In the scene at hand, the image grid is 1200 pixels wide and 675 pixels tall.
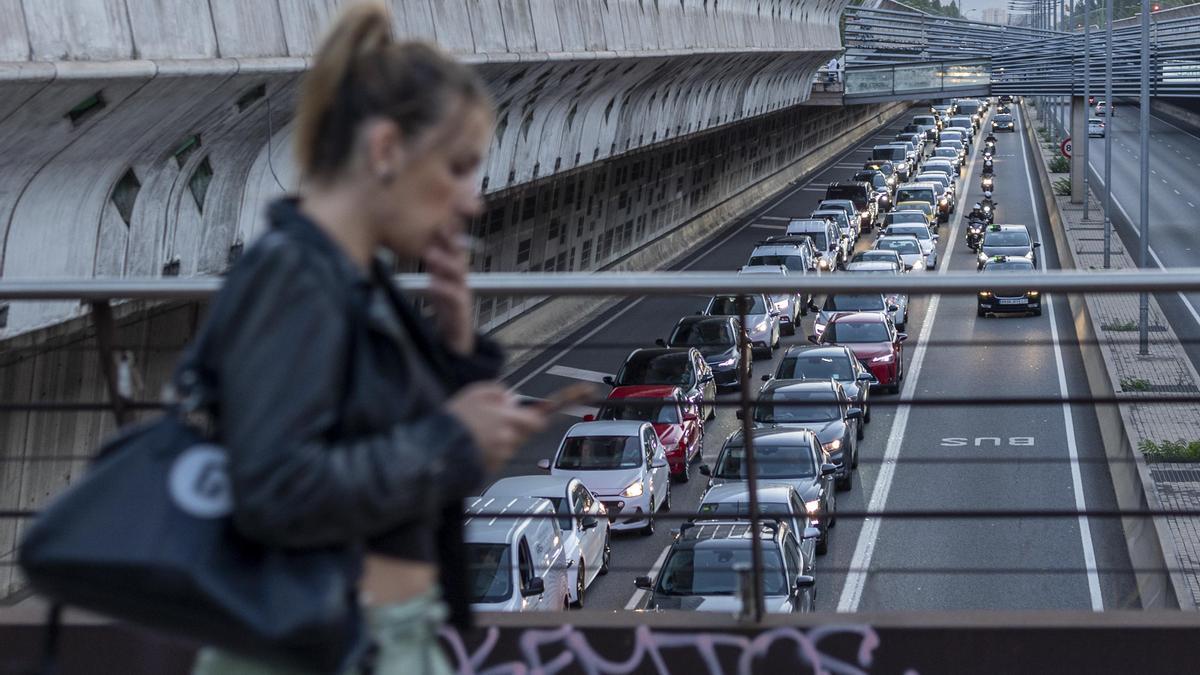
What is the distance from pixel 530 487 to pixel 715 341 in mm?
14599

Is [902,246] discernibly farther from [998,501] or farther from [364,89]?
[364,89]

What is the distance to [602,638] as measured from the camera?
4.36 m

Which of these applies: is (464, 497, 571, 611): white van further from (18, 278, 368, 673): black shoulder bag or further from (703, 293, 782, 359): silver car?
(703, 293, 782, 359): silver car

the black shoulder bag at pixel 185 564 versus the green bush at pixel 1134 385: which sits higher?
the black shoulder bag at pixel 185 564

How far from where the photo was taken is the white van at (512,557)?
13914 millimetres

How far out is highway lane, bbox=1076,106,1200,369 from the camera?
41.2 metres

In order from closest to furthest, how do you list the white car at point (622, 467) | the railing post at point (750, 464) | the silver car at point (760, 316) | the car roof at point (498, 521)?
the railing post at point (750, 464) → the car roof at point (498, 521) → the white car at point (622, 467) → the silver car at point (760, 316)

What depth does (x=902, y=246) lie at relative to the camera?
49188 millimetres

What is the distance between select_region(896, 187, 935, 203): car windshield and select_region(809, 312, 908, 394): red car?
108 ft

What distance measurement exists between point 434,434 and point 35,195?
40.2 feet

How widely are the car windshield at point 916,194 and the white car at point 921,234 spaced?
34.4 ft

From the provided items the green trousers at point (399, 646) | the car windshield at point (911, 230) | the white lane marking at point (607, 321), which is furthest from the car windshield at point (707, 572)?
the car windshield at point (911, 230)

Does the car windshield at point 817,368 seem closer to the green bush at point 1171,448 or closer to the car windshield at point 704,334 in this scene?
the car windshield at point 704,334

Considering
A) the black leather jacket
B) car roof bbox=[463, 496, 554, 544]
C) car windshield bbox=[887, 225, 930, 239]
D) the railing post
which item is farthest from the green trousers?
car windshield bbox=[887, 225, 930, 239]
